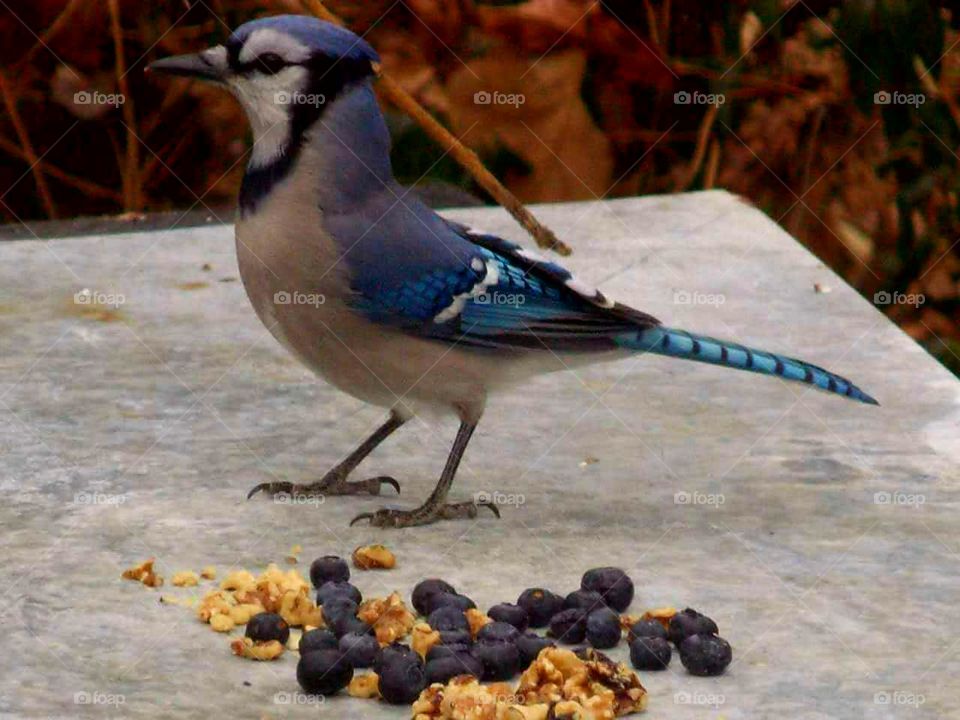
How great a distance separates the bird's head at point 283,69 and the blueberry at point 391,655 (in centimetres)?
118

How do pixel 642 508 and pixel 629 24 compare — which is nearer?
pixel 642 508

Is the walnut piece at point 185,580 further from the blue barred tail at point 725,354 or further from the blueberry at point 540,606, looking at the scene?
the blue barred tail at point 725,354

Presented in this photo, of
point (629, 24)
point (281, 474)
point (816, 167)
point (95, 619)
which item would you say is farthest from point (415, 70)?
point (95, 619)

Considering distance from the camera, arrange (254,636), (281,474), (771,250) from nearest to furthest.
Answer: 1. (254,636)
2. (281,474)
3. (771,250)

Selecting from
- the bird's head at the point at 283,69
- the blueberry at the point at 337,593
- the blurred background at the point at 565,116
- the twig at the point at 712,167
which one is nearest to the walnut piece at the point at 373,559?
the blueberry at the point at 337,593

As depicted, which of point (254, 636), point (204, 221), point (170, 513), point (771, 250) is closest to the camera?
point (254, 636)

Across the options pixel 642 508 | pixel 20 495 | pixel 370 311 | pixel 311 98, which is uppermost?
pixel 311 98

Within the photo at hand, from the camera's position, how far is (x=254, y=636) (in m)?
3.14

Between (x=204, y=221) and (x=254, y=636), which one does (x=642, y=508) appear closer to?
(x=254, y=636)

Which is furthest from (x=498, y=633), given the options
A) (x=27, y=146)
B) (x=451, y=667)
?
(x=27, y=146)

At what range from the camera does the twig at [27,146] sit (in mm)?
7242

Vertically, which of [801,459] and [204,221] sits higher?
[801,459]

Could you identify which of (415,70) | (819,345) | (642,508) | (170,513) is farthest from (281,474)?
(415,70)

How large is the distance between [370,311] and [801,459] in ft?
3.51
